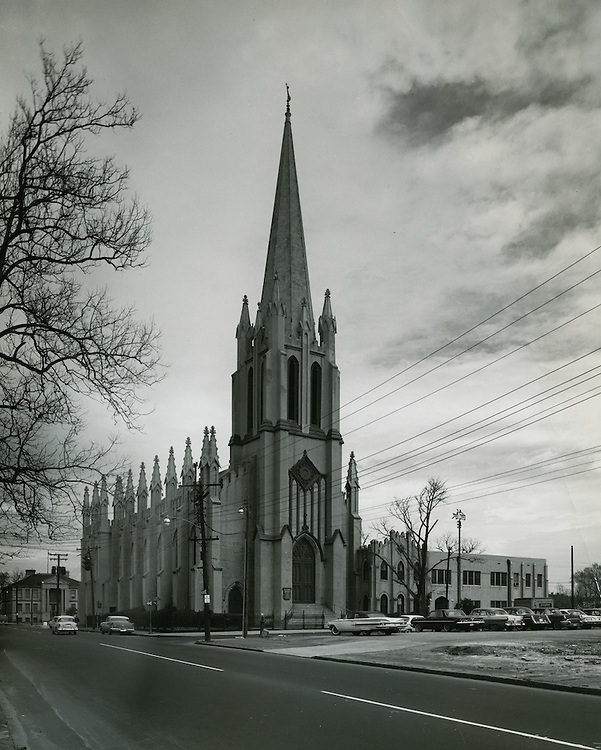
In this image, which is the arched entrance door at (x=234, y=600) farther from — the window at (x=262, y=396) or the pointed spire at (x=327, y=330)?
the pointed spire at (x=327, y=330)

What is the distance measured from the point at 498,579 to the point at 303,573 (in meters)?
36.0

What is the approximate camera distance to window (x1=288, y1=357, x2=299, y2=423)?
2707 inches

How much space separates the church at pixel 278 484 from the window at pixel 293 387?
0.08 metres

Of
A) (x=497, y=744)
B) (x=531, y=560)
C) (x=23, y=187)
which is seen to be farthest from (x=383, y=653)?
(x=531, y=560)

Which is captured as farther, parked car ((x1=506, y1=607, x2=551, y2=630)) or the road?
parked car ((x1=506, y1=607, x2=551, y2=630))

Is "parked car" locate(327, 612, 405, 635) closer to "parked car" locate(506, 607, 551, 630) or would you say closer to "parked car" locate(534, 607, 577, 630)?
"parked car" locate(506, 607, 551, 630)

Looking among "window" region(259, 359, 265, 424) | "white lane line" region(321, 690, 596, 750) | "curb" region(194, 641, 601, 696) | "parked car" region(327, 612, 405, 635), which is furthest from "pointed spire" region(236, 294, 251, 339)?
"white lane line" region(321, 690, 596, 750)

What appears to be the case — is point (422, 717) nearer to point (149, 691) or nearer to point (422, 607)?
point (149, 691)

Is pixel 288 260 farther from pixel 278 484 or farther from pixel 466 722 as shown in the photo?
pixel 466 722

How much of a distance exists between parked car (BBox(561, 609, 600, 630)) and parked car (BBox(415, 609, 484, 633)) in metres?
9.56

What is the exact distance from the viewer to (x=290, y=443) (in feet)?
219

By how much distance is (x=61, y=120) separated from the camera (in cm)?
1286

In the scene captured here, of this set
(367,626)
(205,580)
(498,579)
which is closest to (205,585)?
(205,580)

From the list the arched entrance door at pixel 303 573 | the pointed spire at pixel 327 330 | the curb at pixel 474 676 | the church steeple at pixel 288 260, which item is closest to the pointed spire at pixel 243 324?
the church steeple at pixel 288 260
